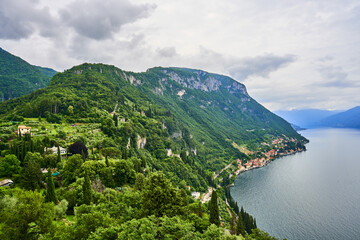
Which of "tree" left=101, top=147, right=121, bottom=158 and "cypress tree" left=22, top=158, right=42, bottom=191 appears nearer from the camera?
"cypress tree" left=22, top=158, right=42, bottom=191

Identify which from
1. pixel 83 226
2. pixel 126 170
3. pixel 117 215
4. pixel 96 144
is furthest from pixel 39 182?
pixel 96 144

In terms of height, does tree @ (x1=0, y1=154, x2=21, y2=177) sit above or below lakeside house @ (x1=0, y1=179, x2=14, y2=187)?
above

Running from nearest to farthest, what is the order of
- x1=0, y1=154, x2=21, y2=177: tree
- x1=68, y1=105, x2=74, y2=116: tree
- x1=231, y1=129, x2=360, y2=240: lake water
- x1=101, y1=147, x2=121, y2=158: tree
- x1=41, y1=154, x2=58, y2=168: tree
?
1. x1=0, y1=154, x2=21, y2=177: tree
2. x1=41, y1=154, x2=58, y2=168: tree
3. x1=101, y1=147, x2=121, y2=158: tree
4. x1=231, y1=129, x2=360, y2=240: lake water
5. x1=68, y1=105, x2=74, y2=116: tree

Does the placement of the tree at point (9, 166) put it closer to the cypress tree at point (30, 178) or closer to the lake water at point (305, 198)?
the cypress tree at point (30, 178)

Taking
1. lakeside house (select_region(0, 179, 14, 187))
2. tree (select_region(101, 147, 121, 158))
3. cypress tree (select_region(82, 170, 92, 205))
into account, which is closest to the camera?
cypress tree (select_region(82, 170, 92, 205))

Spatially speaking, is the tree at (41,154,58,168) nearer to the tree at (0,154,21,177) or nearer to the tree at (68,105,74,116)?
the tree at (0,154,21,177)

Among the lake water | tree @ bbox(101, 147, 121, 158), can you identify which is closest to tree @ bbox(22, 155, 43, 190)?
tree @ bbox(101, 147, 121, 158)

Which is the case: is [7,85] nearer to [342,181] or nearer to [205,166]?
[205,166]

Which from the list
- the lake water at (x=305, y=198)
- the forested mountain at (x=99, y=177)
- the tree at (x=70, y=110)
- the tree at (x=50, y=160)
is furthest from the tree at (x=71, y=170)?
→ the lake water at (x=305, y=198)
